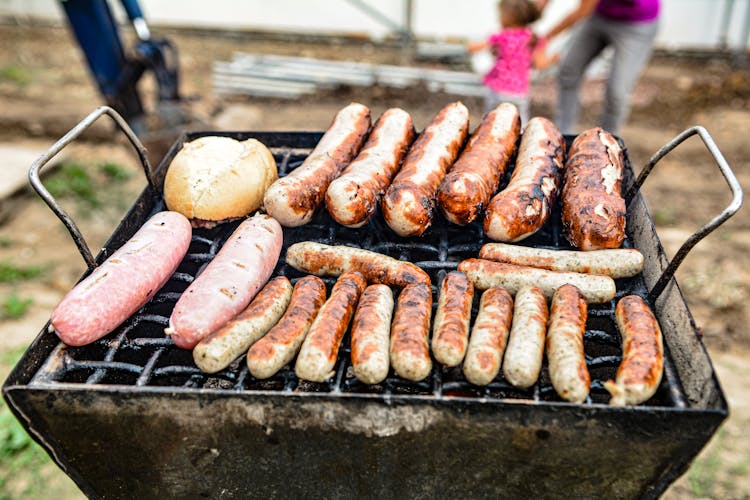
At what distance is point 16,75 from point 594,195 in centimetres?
1166

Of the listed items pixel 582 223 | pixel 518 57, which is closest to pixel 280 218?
pixel 582 223

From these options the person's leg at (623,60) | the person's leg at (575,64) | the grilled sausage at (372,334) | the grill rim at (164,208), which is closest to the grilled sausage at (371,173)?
the grilled sausage at (372,334)

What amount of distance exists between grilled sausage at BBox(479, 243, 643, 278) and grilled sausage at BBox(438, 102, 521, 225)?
25cm

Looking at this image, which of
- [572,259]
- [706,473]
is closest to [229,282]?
[572,259]

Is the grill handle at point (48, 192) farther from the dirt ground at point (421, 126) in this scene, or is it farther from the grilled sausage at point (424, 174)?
the dirt ground at point (421, 126)

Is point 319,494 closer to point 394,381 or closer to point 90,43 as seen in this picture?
point 394,381

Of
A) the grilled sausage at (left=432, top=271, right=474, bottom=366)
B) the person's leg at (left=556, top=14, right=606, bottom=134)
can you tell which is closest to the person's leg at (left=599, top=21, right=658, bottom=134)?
the person's leg at (left=556, top=14, right=606, bottom=134)

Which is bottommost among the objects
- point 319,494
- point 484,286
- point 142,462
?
point 319,494

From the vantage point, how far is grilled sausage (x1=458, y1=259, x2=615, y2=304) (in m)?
2.84

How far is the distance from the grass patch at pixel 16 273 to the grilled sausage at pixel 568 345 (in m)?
5.65

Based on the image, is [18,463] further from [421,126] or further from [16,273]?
[421,126]

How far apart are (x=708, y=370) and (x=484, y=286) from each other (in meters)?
1.04

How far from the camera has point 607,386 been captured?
229cm

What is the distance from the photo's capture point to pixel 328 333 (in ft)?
8.30
